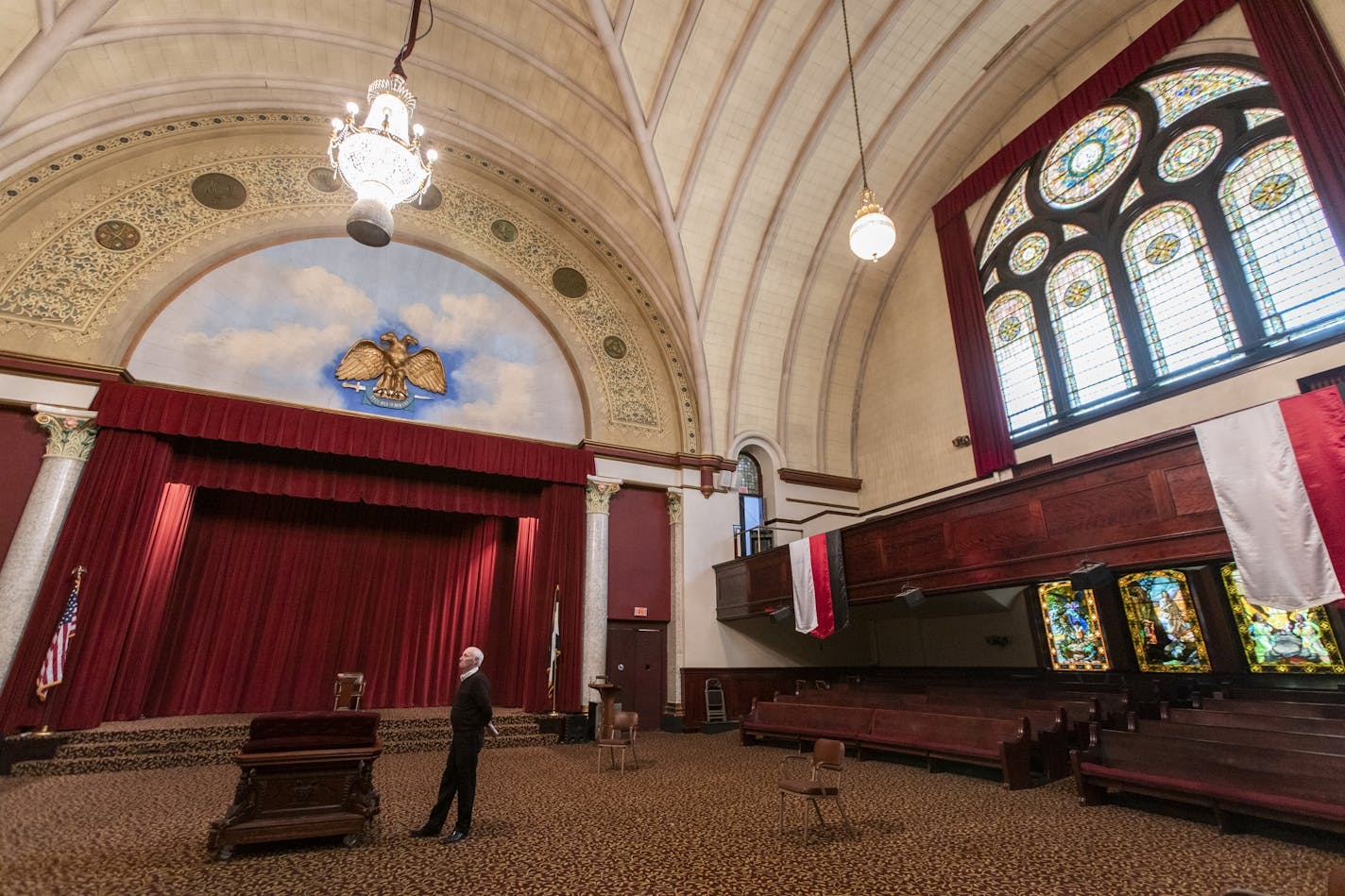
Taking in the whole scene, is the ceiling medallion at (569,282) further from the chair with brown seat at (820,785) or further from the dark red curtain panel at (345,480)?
the chair with brown seat at (820,785)

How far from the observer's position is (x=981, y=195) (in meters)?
12.1

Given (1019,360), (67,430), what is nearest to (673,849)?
(67,430)

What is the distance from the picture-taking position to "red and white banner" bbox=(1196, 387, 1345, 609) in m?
4.92

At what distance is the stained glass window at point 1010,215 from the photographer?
11578 millimetres

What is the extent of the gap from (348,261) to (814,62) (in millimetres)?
9220

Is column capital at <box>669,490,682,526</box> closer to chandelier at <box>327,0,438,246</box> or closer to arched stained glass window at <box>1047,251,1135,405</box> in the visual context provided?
arched stained glass window at <box>1047,251,1135,405</box>

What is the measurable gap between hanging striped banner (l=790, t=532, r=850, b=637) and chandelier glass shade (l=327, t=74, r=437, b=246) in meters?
7.37

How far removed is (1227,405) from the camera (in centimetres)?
785

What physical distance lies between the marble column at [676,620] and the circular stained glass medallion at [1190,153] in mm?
9565

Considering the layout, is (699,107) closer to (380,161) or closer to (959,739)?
(380,161)

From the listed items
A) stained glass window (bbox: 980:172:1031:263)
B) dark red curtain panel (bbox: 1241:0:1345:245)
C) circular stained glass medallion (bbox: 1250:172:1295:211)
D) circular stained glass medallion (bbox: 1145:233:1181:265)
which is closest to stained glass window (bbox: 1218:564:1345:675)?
circular stained glass medallion (bbox: 1145:233:1181:265)

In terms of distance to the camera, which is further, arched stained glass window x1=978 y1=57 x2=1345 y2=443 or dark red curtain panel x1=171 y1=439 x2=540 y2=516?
dark red curtain panel x1=171 y1=439 x2=540 y2=516

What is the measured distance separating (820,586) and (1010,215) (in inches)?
325

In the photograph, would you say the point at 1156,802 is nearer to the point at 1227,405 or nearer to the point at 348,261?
the point at 1227,405
